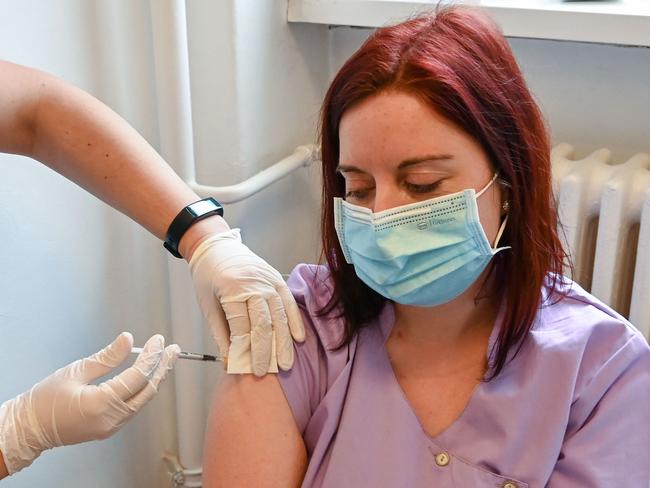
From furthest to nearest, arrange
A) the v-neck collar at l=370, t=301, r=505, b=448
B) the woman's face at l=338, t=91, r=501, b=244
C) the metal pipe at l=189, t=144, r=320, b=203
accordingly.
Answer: the metal pipe at l=189, t=144, r=320, b=203
the v-neck collar at l=370, t=301, r=505, b=448
the woman's face at l=338, t=91, r=501, b=244

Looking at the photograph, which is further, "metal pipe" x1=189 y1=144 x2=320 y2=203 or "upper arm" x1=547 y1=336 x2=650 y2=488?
"metal pipe" x1=189 y1=144 x2=320 y2=203

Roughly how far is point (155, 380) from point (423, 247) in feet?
1.74

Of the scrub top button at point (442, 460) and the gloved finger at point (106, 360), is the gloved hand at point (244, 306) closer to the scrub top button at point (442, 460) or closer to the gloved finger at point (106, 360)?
the gloved finger at point (106, 360)

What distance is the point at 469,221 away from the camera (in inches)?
44.1

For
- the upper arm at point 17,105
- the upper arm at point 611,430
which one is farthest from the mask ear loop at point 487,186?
the upper arm at point 17,105

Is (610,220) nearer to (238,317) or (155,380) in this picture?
(238,317)

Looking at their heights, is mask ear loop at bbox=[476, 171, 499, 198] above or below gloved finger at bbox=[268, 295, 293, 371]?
above

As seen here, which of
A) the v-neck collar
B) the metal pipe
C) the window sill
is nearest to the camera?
the v-neck collar

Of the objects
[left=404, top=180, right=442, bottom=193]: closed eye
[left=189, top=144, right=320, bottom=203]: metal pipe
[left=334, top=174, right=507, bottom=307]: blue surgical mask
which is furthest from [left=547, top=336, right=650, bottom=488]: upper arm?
[left=189, top=144, right=320, bottom=203]: metal pipe

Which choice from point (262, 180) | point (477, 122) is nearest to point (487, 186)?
point (477, 122)

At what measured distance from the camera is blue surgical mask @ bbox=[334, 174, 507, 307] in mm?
1117

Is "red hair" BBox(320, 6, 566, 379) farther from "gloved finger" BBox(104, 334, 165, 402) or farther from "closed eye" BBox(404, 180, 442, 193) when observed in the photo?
"gloved finger" BBox(104, 334, 165, 402)

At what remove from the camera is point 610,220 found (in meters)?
1.72

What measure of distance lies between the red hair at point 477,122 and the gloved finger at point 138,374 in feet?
1.00
